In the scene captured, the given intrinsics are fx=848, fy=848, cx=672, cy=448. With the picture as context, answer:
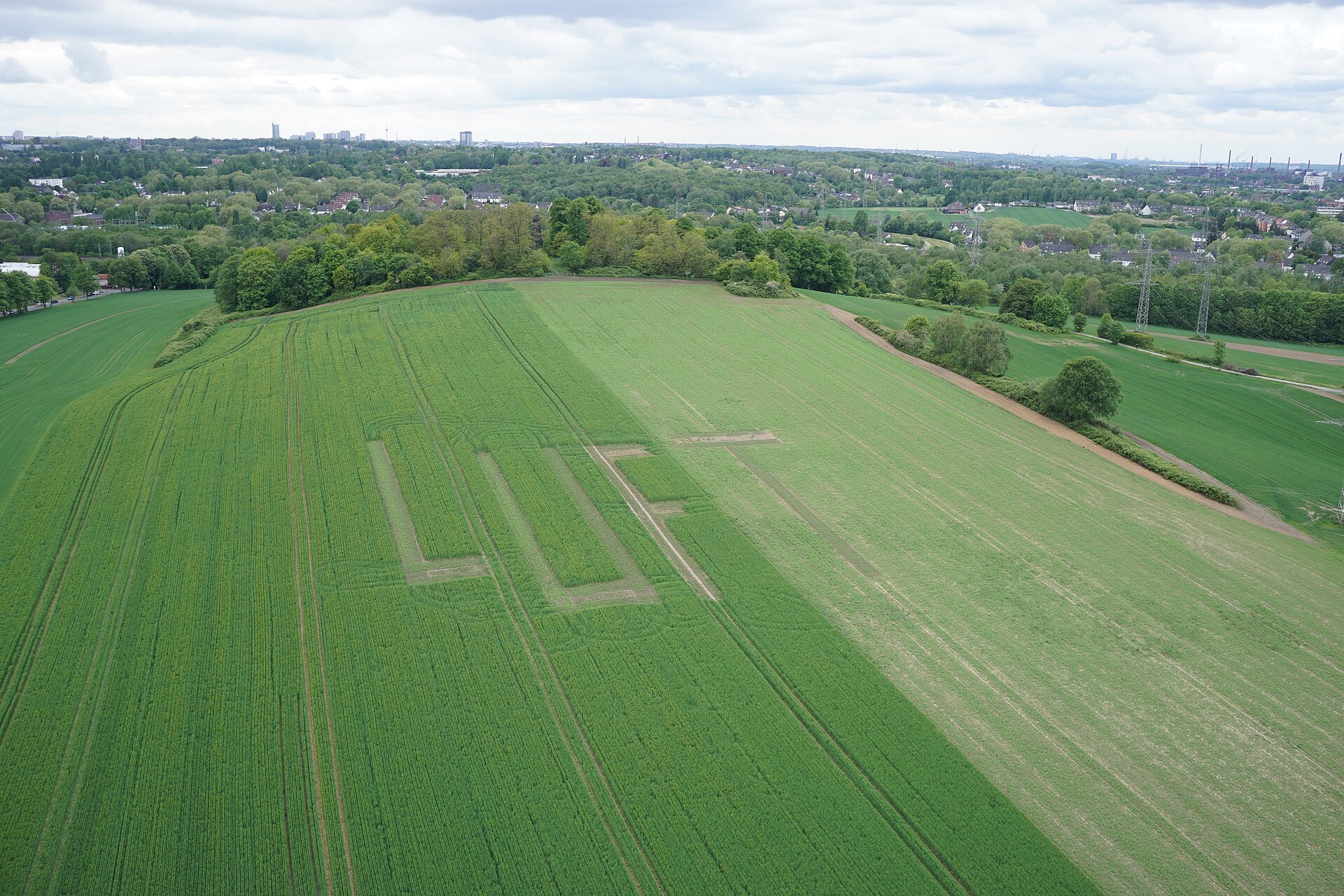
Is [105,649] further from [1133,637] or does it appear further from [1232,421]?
[1232,421]

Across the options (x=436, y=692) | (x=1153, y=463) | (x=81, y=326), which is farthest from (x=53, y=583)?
(x=81, y=326)

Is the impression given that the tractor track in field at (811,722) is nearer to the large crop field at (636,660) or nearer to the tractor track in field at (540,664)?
the large crop field at (636,660)

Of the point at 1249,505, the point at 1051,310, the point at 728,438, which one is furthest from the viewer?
the point at 1051,310

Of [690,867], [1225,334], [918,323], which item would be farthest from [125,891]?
[1225,334]

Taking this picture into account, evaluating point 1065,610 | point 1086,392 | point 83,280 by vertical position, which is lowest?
point 1065,610

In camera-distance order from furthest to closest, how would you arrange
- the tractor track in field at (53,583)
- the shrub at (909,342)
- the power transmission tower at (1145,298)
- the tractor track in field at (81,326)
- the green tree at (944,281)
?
1. the green tree at (944,281)
2. the power transmission tower at (1145,298)
3. the shrub at (909,342)
4. the tractor track in field at (81,326)
5. the tractor track in field at (53,583)

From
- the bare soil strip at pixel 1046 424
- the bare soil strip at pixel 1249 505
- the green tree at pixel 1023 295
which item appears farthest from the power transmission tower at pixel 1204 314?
the bare soil strip at pixel 1249 505

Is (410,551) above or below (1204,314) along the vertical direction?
below
